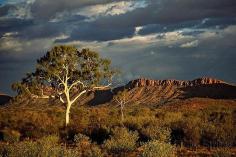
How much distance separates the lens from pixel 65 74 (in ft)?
130

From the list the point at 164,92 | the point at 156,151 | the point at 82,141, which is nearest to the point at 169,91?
the point at 164,92

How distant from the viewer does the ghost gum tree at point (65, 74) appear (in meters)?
38.9

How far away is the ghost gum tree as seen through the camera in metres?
38.9

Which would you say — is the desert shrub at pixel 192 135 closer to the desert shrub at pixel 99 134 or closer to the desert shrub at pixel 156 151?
the desert shrub at pixel 99 134

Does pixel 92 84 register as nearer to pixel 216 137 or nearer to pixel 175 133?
pixel 175 133

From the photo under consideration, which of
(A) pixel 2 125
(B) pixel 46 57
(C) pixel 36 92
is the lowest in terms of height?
(A) pixel 2 125

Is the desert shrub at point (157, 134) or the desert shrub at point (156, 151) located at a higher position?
the desert shrub at point (156, 151)

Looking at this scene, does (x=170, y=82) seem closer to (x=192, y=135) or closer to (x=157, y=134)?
(x=192, y=135)

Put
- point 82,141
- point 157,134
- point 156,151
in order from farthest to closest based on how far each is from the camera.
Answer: point 82,141 → point 157,134 → point 156,151

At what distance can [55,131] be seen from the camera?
33.0 m

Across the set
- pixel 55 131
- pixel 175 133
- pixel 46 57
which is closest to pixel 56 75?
pixel 46 57

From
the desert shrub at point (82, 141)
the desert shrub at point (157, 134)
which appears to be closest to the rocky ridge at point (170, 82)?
the desert shrub at point (82, 141)

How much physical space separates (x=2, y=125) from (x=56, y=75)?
8.50 meters

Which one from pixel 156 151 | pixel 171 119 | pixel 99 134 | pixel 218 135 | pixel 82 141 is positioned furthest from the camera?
pixel 171 119
